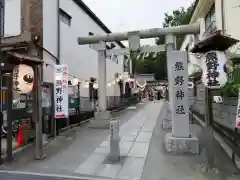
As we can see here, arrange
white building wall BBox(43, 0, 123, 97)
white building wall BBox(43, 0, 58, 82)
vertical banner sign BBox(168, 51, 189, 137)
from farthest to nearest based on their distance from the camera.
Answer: white building wall BBox(43, 0, 123, 97) → white building wall BBox(43, 0, 58, 82) → vertical banner sign BBox(168, 51, 189, 137)

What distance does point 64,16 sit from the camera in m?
17.1

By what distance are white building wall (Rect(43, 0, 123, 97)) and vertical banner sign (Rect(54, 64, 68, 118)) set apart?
196 centimetres

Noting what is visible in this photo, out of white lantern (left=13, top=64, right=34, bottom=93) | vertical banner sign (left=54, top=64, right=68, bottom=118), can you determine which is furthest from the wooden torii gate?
white lantern (left=13, top=64, right=34, bottom=93)

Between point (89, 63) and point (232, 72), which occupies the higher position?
point (89, 63)

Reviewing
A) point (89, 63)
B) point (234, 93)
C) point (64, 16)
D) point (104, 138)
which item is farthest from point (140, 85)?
point (234, 93)

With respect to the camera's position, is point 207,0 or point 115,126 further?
point 207,0

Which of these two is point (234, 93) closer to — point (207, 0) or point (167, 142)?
point (167, 142)

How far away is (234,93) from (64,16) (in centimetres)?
1318

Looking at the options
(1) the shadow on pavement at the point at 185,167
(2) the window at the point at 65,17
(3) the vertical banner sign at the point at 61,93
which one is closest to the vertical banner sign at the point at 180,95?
(1) the shadow on pavement at the point at 185,167

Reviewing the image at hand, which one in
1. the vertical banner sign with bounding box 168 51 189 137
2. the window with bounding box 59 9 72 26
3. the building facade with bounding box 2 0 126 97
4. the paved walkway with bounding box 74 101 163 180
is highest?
the window with bounding box 59 9 72 26

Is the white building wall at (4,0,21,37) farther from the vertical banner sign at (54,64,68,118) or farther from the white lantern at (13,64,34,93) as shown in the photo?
the white lantern at (13,64,34,93)

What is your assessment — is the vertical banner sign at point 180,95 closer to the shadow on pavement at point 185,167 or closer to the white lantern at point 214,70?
the shadow on pavement at point 185,167

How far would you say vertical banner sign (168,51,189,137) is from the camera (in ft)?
28.1

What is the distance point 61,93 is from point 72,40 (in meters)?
8.35
